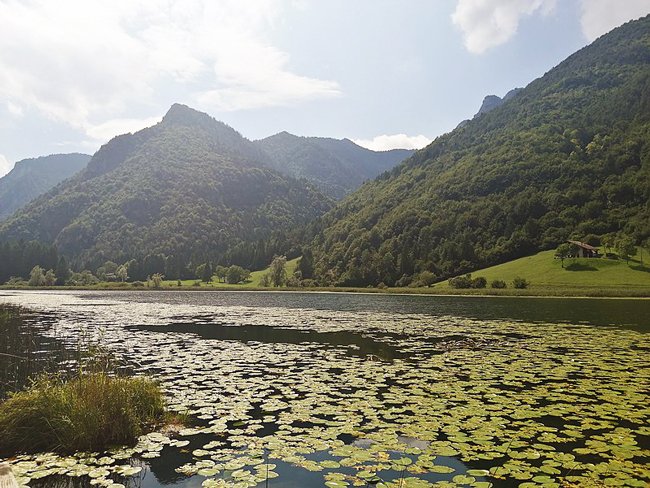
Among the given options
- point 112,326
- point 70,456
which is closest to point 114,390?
point 70,456

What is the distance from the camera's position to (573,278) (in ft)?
399

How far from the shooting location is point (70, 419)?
40.8 feet

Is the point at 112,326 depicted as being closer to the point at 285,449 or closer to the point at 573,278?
the point at 285,449

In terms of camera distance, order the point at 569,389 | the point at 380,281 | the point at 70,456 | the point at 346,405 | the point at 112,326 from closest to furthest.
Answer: the point at 70,456, the point at 346,405, the point at 569,389, the point at 112,326, the point at 380,281

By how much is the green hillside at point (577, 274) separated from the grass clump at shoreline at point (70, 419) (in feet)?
366

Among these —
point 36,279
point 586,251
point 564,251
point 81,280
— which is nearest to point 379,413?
point 564,251

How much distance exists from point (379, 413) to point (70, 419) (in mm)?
9270

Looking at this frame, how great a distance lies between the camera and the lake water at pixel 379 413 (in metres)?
10.5

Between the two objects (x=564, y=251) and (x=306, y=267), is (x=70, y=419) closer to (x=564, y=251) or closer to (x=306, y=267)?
(x=564, y=251)

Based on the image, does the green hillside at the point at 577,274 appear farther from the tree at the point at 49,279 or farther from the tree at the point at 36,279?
the tree at the point at 36,279

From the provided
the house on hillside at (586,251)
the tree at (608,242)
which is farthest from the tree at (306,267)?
the tree at (608,242)

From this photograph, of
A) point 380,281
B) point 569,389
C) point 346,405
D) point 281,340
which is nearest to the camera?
point 346,405

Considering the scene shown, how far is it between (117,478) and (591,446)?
11888 mm

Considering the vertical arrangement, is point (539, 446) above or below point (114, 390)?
below
